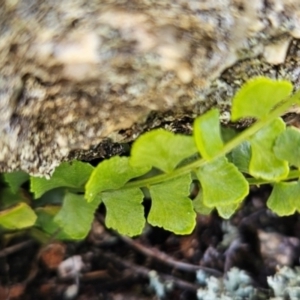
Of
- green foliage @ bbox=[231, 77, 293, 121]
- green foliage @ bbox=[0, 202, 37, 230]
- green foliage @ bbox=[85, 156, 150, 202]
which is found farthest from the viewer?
green foliage @ bbox=[0, 202, 37, 230]

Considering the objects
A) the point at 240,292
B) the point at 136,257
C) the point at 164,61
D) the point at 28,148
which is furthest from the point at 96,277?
the point at 164,61

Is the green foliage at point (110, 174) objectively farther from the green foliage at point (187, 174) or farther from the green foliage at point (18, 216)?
the green foliage at point (18, 216)

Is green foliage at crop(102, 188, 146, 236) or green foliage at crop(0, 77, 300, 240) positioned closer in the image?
green foliage at crop(0, 77, 300, 240)

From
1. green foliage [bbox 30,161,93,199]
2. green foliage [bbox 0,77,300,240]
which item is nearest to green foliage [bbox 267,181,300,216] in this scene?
green foliage [bbox 0,77,300,240]

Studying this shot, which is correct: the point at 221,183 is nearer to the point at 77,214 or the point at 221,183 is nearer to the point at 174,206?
the point at 174,206

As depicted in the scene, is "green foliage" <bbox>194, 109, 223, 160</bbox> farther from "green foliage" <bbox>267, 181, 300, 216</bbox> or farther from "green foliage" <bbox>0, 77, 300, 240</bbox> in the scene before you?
"green foliage" <bbox>267, 181, 300, 216</bbox>

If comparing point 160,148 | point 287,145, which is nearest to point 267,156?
point 287,145

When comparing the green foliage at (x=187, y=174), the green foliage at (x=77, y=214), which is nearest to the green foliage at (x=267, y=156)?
the green foliage at (x=187, y=174)
